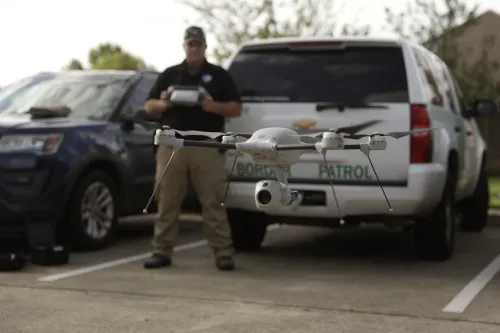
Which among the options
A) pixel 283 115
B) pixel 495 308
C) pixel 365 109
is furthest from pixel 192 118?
pixel 495 308

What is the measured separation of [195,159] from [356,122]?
1.24 meters

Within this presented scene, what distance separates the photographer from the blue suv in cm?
773

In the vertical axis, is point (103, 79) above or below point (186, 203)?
above

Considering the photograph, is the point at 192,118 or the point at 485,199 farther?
the point at 485,199

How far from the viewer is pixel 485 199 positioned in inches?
408

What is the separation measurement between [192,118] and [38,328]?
216 centimetres

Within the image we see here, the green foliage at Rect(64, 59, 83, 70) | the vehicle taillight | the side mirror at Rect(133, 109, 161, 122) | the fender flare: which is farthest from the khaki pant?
the green foliage at Rect(64, 59, 83, 70)

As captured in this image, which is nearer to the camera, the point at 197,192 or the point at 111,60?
the point at 197,192

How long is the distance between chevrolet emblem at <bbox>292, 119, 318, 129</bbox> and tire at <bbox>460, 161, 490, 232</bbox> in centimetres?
403

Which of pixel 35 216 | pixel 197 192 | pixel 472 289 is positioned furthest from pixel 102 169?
pixel 472 289

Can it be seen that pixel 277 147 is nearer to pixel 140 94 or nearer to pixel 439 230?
pixel 439 230

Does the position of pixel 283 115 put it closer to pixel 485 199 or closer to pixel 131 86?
pixel 131 86

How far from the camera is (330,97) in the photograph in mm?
7043

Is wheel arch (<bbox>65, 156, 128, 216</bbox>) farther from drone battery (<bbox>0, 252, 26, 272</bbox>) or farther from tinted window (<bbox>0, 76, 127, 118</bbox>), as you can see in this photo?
drone battery (<bbox>0, 252, 26, 272</bbox>)
